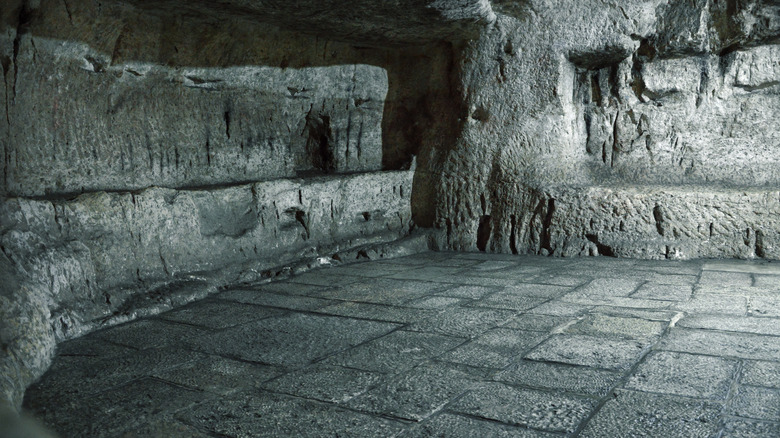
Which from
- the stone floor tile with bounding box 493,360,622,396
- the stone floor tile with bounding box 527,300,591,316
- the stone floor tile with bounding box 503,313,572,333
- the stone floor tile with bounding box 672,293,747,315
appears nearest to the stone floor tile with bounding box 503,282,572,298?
the stone floor tile with bounding box 527,300,591,316

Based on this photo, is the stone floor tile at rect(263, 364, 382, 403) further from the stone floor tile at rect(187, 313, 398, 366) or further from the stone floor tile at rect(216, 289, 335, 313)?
the stone floor tile at rect(216, 289, 335, 313)

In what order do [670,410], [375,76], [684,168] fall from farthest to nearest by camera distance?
1. [375,76]
2. [684,168]
3. [670,410]

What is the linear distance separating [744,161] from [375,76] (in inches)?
126

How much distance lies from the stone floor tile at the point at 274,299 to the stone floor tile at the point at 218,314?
8cm

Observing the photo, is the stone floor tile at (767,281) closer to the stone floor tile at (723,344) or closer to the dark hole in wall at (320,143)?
the stone floor tile at (723,344)

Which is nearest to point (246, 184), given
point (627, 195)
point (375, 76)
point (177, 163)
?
point (177, 163)

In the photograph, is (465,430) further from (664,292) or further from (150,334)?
(664,292)

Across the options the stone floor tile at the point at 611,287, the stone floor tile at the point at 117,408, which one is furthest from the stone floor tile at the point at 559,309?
the stone floor tile at the point at 117,408

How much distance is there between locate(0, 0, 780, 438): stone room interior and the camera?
2.30m

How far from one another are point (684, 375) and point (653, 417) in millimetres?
456

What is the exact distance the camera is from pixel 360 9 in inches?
177

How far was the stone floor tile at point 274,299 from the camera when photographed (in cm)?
365

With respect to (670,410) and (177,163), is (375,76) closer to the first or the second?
(177,163)

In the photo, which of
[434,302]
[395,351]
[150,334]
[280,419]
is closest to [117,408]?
[280,419]
